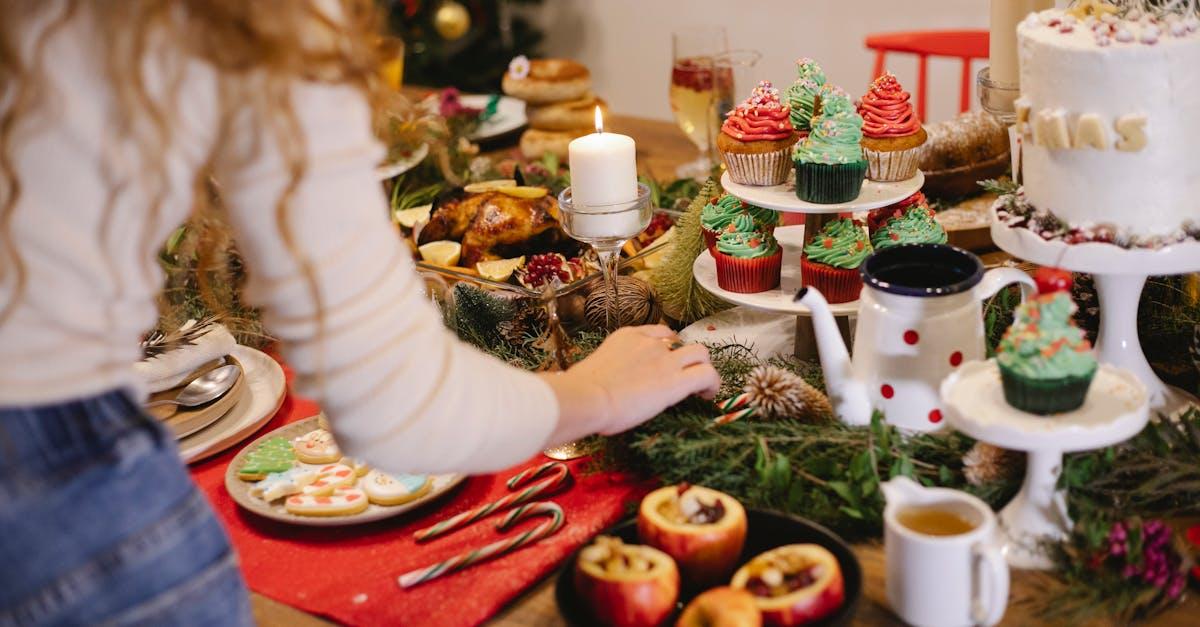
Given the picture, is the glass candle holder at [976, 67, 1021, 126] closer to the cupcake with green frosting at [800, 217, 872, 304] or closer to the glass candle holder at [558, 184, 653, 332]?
the cupcake with green frosting at [800, 217, 872, 304]

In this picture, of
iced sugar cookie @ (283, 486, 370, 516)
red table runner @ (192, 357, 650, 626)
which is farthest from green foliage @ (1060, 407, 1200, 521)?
iced sugar cookie @ (283, 486, 370, 516)

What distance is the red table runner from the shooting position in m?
0.96

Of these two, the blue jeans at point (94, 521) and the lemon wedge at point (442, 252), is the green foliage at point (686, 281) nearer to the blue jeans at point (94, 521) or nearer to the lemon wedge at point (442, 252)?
the lemon wedge at point (442, 252)

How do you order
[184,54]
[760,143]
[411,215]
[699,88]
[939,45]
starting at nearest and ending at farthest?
[184,54], [760,143], [411,215], [699,88], [939,45]

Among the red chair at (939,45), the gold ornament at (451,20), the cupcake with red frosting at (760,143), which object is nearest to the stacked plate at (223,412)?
the cupcake with red frosting at (760,143)

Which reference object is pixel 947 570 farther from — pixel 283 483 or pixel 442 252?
pixel 442 252

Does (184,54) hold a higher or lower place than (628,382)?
higher

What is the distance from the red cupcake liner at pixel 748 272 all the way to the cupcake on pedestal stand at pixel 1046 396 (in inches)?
14.3

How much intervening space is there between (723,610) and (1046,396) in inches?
11.1

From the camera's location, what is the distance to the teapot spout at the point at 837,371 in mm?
1070

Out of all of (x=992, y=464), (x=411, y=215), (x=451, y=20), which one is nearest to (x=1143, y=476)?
(x=992, y=464)

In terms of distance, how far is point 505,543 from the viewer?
1015 millimetres

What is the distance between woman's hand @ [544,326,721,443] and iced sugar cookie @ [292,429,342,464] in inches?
12.2

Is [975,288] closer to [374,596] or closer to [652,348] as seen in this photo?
[652,348]
